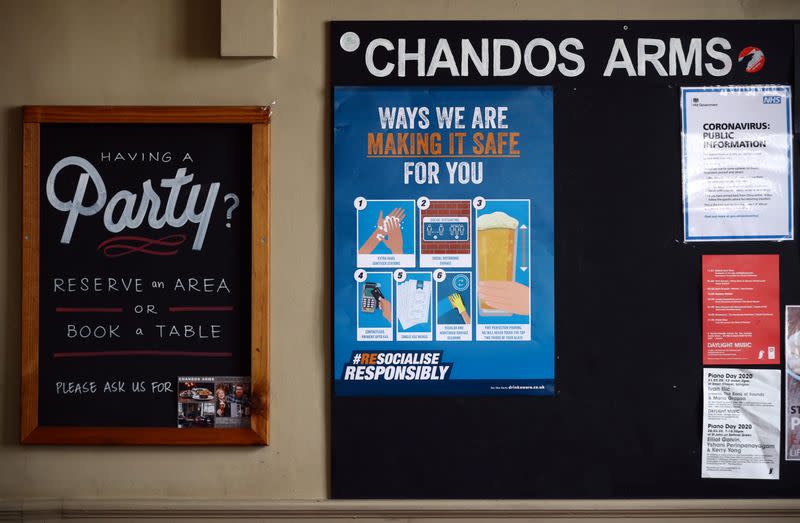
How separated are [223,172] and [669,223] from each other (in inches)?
69.9

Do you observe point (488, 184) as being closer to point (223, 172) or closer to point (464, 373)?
point (464, 373)

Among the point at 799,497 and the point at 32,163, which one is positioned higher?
the point at 32,163

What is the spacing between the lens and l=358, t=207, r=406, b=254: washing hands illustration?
8.84 ft

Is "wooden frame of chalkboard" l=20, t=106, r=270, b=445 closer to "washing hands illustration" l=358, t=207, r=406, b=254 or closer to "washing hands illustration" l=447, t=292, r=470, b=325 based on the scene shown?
"washing hands illustration" l=358, t=207, r=406, b=254

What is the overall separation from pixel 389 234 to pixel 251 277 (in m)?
0.56

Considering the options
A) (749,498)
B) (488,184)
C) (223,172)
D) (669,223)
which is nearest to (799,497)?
(749,498)

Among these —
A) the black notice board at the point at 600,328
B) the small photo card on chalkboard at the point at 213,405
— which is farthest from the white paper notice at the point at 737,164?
the small photo card on chalkboard at the point at 213,405

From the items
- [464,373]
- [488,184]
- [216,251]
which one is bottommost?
[464,373]

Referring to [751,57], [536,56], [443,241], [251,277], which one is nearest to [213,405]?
[251,277]

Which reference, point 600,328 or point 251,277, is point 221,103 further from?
point 600,328

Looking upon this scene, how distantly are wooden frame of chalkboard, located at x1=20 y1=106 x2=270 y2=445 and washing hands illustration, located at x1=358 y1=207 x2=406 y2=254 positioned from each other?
0.40 metres

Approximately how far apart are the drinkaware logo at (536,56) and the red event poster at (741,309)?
768mm

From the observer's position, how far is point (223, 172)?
2.70 meters

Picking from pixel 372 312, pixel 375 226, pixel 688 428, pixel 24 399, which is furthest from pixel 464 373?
pixel 24 399
